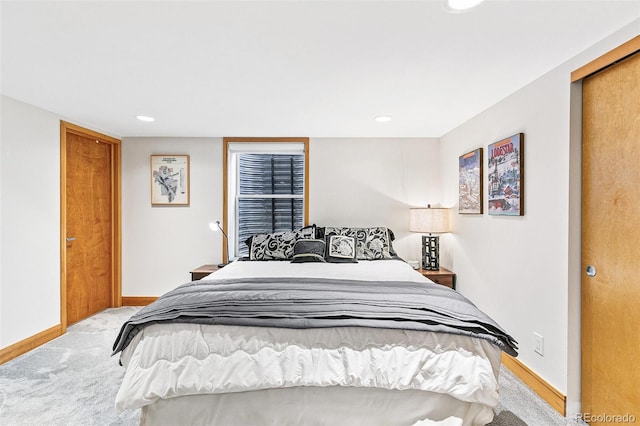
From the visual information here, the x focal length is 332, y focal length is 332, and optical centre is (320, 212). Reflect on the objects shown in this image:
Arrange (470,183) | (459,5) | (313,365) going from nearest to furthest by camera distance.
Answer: (459,5)
(313,365)
(470,183)

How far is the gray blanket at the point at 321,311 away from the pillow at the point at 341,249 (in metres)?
Result: 1.38

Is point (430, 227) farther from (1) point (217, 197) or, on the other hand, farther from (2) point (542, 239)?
(1) point (217, 197)

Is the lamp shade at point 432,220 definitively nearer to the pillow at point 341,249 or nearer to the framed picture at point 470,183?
the framed picture at point 470,183

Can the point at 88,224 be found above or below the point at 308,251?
above

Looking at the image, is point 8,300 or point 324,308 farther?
point 8,300

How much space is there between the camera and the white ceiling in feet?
5.15

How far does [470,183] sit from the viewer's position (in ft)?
10.8

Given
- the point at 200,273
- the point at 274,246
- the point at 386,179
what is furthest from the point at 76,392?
the point at 386,179

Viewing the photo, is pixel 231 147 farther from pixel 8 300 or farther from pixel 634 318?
pixel 634 318

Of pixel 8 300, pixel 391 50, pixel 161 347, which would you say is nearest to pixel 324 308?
pixel 161 347

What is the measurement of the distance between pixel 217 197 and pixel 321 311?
9.44ft

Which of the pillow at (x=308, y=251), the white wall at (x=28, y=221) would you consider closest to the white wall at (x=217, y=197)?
the pillow at (x=308, y=251)

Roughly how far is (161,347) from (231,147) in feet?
9.71

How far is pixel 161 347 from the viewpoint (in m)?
1.82
